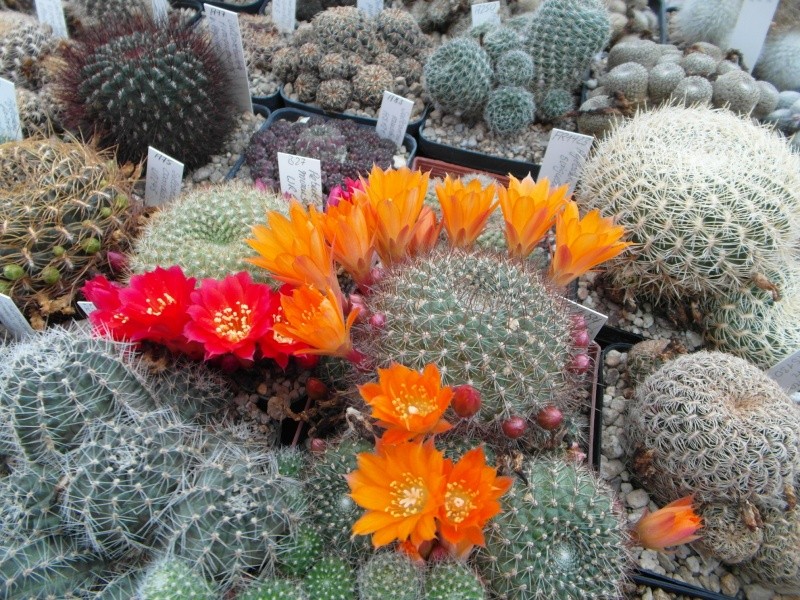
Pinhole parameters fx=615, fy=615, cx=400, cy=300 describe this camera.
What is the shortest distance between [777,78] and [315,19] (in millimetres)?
2517

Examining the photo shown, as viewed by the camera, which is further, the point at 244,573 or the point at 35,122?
the point at 35,122

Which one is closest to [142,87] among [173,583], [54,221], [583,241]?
[54,221]

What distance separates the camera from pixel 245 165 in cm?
281

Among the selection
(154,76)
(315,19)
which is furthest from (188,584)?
(315,19)

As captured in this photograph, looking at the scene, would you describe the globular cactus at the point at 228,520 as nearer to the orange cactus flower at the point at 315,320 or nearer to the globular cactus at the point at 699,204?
the orange cactus flower at the point at 315,320

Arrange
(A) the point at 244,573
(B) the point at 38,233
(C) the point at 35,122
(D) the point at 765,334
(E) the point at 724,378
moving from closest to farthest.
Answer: (A) the point at 244,573 → (E) the point at 724,378 → (B) the point at 38,233 → (D) the point at 765,334 → (C) the point at 35,122

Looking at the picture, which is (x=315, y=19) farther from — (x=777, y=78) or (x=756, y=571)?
(x=756, y=571)

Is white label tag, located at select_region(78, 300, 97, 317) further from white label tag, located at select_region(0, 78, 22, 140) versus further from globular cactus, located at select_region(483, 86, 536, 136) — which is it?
globular cactus, located at select_region(483, 86, 536, 136)

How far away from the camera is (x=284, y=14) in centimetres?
351

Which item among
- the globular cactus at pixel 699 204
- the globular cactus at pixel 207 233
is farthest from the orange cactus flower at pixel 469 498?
the globular cactus at pixel 699 204

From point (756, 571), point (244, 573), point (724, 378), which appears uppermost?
point (724, 378)

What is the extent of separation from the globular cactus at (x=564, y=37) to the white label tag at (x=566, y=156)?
0.73 meters

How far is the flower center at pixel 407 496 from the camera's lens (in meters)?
1.24

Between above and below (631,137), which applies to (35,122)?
below
